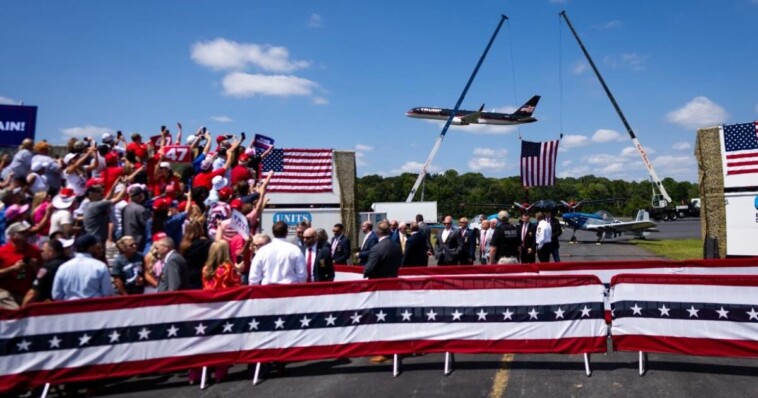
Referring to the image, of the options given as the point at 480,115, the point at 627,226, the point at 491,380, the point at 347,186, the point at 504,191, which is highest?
the point at 480,115

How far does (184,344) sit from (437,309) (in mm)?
2859

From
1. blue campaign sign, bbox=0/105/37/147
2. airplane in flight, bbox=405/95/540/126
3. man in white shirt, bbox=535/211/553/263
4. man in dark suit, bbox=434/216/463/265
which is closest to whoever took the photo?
man in dark suit, bbox=434/216/463/265

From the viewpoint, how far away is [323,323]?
5992mm

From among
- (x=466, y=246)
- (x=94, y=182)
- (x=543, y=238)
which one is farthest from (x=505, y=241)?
(x=94, y=182)

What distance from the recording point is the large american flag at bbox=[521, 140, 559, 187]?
16.8 meters

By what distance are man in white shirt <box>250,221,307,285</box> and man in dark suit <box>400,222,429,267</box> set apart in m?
3.04

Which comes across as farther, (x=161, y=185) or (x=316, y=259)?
(x=161, y=185)

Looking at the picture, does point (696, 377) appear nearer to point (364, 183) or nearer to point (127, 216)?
point (127, 216)

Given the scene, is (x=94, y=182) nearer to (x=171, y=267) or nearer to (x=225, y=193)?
(x=225, y=193)

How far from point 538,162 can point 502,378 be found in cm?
1254

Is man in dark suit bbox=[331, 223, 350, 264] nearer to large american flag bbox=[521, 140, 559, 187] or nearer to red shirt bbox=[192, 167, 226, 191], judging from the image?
red shirt bbox=[192, 167, 226, 191]

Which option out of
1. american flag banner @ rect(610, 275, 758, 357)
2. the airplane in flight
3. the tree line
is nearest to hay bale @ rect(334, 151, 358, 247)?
american flag banner @ rect(610, 275, 758, 357)

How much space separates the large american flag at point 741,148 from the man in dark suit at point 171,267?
41.0ft

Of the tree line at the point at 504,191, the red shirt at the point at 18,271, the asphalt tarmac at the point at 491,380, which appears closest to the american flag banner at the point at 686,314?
the asphalt tarmac at the point at 491,380
